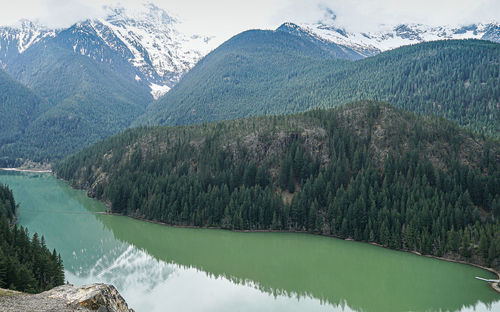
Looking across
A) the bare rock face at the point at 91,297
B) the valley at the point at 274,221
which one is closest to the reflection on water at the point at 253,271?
the valley at the point at 274,221

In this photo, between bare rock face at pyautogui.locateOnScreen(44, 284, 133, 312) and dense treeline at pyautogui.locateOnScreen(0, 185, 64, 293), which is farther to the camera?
dense treeline at pyautogui.locateOnScreen(0, 185, 64, 293)

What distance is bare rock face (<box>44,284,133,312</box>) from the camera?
22203 millimetres

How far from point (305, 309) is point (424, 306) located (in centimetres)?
1354

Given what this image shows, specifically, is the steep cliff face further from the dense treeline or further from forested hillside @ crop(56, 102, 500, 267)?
forested hillside @ crop(56, 102, 500, 267)

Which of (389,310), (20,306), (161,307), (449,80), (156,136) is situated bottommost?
(161,307)

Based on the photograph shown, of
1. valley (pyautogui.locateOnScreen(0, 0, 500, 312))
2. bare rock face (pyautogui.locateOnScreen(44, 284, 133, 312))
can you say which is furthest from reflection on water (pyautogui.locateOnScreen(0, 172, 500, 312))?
bare rock face (pyautogui.locateOnScreen(44, 284, 133, 312))

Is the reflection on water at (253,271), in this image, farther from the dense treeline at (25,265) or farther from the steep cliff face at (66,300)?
the steep cliff face at (66,300)

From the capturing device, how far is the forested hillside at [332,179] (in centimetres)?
7388

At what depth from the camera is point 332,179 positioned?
93250 mm

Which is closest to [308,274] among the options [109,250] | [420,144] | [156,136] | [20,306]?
[109,250]

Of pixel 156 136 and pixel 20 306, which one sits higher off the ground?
pixel 156 136

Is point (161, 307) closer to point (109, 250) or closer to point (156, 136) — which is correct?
point (109, 250)

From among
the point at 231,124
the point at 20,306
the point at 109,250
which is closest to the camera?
the point at 20,306

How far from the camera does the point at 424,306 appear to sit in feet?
151
